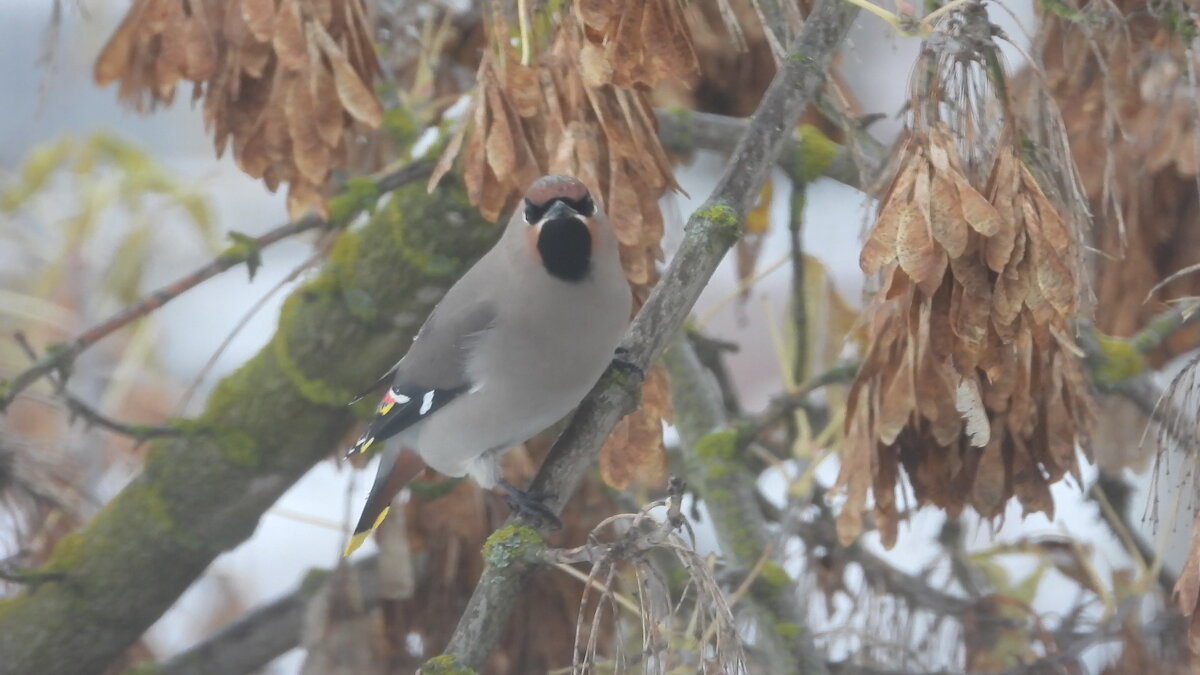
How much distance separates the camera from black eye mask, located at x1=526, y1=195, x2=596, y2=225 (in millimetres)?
1947

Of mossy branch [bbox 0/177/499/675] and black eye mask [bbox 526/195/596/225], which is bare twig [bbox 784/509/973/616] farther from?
black eye mask [bbox 526/195/596/225]

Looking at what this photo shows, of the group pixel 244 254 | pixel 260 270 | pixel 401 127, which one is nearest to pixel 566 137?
pixel 244 254

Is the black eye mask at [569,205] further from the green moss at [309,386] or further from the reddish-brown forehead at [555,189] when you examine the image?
the green moss at [309,386]

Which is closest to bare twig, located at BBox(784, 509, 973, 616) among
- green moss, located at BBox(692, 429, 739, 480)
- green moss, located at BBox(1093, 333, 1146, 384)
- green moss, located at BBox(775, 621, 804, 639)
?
green moss, located at BBox(692, 429, 739, 480)

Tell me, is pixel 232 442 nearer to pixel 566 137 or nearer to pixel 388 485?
pixel 388 485

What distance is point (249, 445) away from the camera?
9.64 feet

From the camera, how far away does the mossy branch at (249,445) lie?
2906 mm

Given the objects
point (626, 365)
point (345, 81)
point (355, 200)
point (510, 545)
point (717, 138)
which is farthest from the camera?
point (717, 138)

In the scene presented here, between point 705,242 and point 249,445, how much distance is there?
1476 mm

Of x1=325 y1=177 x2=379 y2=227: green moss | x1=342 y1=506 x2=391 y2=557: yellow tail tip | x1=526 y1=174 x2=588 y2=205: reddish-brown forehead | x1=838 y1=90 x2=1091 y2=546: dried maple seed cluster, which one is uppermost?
x1=325 y1=177 x2=379 y2=227: green moss

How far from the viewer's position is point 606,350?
2049mm

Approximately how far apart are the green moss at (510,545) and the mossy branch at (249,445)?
1.31m

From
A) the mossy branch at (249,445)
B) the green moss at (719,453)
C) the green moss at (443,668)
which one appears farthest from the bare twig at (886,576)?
the green moss at (443,668)

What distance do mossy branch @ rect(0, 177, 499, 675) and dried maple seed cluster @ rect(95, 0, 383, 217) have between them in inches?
32.2
